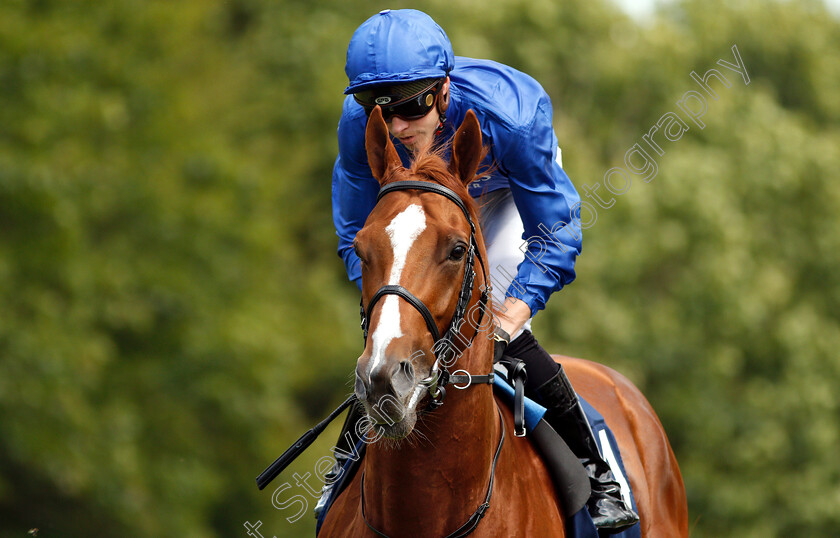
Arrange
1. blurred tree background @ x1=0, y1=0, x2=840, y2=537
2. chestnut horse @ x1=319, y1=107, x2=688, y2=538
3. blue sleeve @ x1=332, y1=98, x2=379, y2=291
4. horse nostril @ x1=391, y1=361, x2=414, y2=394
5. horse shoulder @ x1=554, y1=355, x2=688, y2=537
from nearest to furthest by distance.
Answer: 1. horse nostril @ x1=391, y1=361, x2=414, y2=394
2. chestnut horse @ x1=319, y1=107, x2=688, y2=538
3. blue sleeve @ x1=332, y1=98, x2=379, y2=291
4. horse shoulder @ x1=554, y1=355, x2=688, y2=537
5. blurred tree background @ x1=0, y1=0, x2=840, y2=537

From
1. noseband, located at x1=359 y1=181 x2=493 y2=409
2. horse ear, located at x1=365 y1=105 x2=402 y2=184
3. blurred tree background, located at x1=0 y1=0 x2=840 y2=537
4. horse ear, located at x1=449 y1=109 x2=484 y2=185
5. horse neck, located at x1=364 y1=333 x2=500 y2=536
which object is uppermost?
blurred tree background, located at x1=0 y1=0 x2=840 y2=537

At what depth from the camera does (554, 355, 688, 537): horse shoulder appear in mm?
5312

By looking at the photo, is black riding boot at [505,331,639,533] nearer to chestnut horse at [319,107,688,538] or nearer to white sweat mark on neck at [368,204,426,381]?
chestnut horse at [319,107,688,538]

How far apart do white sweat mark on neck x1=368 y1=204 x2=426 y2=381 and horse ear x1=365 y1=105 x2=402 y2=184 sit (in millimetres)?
363

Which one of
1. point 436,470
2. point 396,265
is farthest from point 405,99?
point 436,470

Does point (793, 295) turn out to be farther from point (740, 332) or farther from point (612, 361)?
point (612, 361)

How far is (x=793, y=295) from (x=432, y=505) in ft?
69.5

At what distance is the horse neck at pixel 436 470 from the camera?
3525mm

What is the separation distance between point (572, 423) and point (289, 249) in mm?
18055

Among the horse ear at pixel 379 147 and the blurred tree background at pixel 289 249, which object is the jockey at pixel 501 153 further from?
the blurred tree background at pixel 289 249

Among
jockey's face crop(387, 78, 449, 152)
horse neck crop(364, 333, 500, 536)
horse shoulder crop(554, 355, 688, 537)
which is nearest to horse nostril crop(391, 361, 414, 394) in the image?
horse neck crop(364, 333, 500, 536)

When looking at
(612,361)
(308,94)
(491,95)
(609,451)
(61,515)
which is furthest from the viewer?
(308,94)

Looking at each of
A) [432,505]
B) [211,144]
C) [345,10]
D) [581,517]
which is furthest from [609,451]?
[345,10]

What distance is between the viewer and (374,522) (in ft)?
12.0
